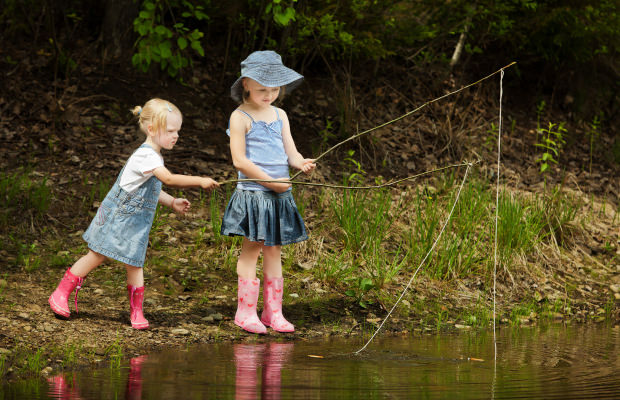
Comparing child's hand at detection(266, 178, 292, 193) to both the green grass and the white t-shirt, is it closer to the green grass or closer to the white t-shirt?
the white t-shirt

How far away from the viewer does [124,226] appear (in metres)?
4.70

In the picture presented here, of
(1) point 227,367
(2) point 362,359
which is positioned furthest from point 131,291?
(2) point 362,359

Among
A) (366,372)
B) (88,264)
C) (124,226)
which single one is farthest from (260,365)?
(88,264)

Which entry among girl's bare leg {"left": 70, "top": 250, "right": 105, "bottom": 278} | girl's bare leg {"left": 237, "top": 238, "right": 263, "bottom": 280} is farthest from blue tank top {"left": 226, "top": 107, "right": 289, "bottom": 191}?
girl's bare leg {"left": 70, "top": 250, "right": 105, "bottom": 278}

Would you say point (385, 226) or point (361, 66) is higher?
point (361, 66)

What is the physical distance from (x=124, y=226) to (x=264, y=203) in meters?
0.85

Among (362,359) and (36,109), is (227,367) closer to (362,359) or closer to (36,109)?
(362,359)

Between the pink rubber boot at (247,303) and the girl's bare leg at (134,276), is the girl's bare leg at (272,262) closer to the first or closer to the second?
the pink rubber boot at (247,303)

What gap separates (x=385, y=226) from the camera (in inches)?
257

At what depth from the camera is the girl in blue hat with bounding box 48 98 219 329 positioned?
4672 millimetres

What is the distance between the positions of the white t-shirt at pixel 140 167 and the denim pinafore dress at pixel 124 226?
0.12 ft

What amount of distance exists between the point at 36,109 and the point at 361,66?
399cm

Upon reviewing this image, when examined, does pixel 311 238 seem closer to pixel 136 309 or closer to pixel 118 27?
pixel 136 309

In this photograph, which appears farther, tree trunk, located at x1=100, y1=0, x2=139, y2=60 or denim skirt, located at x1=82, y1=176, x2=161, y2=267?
tree trunk, located at x1=100, y1=0, x2=139, y2=60
